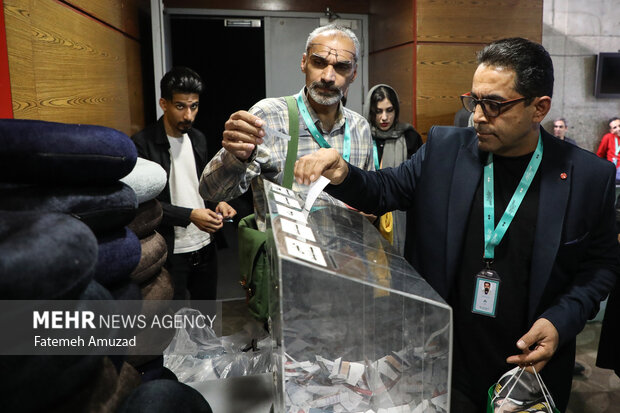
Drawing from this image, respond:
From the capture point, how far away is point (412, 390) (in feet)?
2.52

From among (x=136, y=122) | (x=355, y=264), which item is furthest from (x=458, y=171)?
(x=136, y=122)

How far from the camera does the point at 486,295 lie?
138 centimetres

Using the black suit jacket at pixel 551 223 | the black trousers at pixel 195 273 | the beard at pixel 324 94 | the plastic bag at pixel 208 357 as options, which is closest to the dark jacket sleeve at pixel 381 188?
the black suit jacket at pixel 551 223

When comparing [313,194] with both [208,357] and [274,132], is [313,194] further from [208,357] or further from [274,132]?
[208,357]

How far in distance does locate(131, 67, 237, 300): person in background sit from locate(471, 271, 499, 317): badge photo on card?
4.75 ft

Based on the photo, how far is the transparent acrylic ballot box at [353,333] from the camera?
2.35ft

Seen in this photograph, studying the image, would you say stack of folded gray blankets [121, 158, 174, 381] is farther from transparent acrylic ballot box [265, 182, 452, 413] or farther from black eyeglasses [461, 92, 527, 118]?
black eyeglasses [461, 92, 527, 118]

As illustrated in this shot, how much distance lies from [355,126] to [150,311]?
3.97 ft

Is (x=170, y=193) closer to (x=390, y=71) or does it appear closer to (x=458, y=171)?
(x=458, y=171)

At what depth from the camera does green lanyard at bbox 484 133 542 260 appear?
1.39 m

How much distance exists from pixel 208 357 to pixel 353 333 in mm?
1739

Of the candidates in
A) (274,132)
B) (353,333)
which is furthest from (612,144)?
(353,333)

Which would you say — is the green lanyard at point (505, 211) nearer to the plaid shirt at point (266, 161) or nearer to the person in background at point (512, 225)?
the person in background at point (512, 225)

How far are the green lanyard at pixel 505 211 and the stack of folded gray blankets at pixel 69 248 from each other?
94 centimetres
